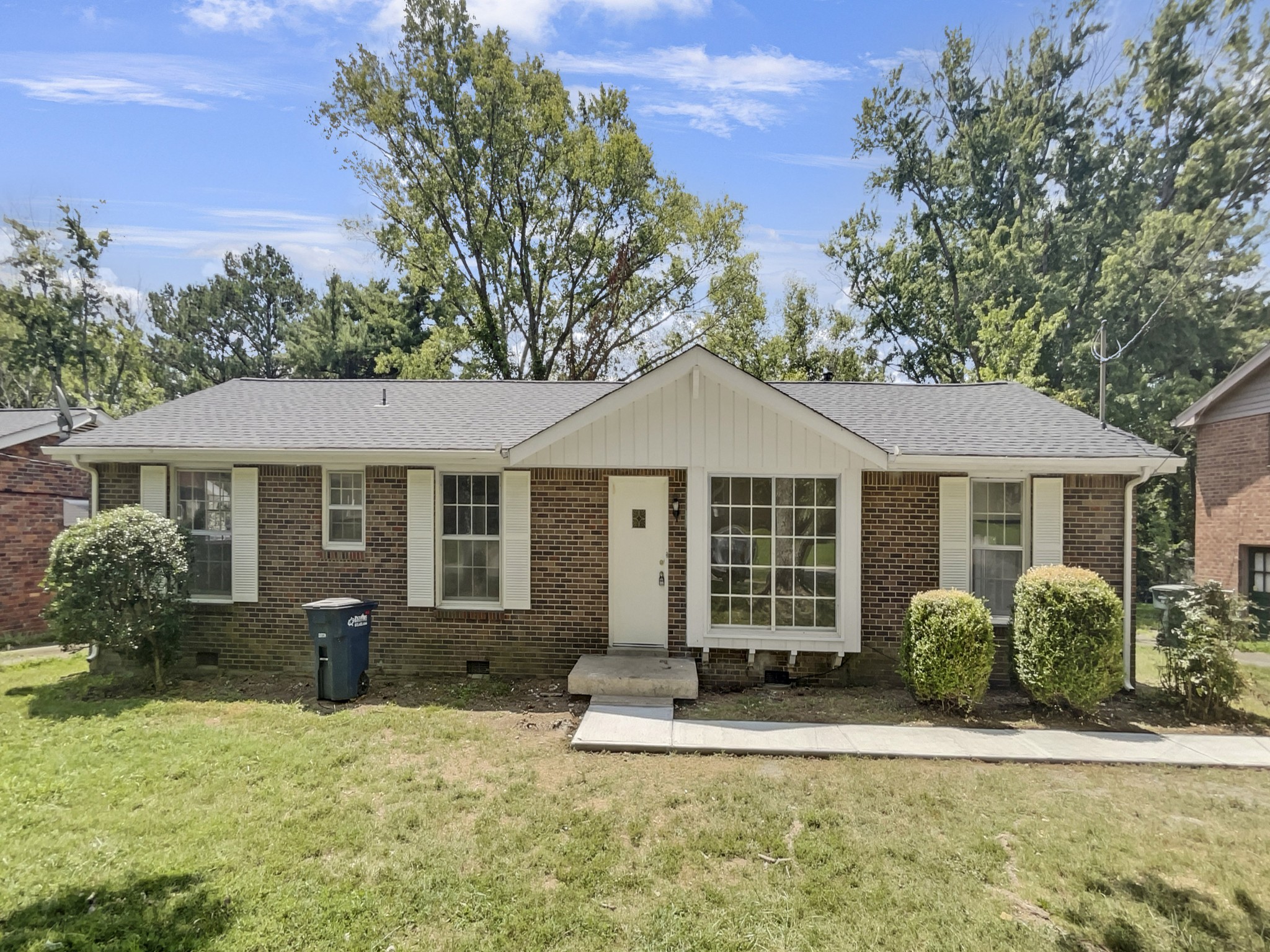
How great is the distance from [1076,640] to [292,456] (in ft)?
29.7

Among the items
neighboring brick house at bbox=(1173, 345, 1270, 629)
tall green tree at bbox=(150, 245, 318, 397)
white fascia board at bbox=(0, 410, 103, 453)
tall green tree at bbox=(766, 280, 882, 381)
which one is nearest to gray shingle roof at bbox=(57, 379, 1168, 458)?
white fascia board at bbox=(0, 410, 103, 453)

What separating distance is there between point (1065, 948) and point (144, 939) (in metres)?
4.76

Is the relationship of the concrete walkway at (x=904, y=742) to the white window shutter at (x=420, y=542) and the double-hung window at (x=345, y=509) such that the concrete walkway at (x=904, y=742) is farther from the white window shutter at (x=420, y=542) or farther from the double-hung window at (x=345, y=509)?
the double-hung window at (x=345, y=509)

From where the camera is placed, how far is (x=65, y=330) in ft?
83.7

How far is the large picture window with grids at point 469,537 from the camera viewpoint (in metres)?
8.20

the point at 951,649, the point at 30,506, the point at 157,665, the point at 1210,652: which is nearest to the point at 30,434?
the point at 30,506

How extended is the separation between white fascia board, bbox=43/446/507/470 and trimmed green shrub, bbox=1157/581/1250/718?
794 centimetres

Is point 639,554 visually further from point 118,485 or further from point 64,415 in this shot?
point 64,415

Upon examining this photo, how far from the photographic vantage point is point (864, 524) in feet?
25.2

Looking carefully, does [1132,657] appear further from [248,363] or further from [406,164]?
[248,363]

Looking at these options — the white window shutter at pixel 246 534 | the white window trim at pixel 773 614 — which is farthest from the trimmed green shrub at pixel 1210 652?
the white window shutter at pixel 246 534

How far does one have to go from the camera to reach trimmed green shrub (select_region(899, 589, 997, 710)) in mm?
6477

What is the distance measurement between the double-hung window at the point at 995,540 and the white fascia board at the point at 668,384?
1676 millimetres

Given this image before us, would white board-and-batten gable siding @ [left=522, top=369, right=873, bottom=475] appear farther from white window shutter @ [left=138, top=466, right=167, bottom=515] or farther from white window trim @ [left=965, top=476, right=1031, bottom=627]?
white window shutter @ [left=138, top=466, right=167, bottom=515]
